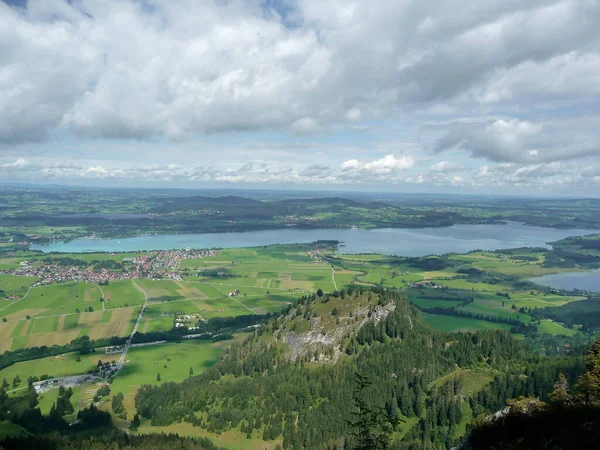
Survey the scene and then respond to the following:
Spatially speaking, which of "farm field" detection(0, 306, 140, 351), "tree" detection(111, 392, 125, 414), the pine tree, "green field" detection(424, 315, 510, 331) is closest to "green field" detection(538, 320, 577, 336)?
"green field" detection(424, 315, 510, 331)

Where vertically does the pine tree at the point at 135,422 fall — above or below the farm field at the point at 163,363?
above

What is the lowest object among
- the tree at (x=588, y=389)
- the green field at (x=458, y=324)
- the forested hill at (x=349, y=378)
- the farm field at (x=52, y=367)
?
the farm field at (x=52, y=367)

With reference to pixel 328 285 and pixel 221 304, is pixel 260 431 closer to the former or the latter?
pixel 221 304

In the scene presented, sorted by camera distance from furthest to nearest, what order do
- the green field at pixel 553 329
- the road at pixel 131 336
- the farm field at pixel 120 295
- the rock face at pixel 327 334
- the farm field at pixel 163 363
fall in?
the farm field at pixel 120 295
the green field at pixel 553 329
the road at pixel 131 336
the rock face at pixel 327 334
the farm field at pixel 163 363

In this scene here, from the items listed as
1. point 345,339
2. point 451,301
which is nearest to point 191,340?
point 345,339

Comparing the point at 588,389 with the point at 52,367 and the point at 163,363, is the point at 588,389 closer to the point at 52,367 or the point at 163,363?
the point at 163,363

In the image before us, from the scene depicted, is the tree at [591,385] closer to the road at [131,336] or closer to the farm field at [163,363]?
the farm field at [163,363]

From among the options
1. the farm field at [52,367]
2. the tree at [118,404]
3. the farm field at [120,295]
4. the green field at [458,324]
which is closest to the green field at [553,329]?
the green field at [458,324]
